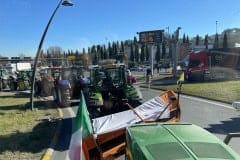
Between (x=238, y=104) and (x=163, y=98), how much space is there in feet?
8.47

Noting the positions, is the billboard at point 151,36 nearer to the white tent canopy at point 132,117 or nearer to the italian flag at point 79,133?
the white tent canopy at point 132,117

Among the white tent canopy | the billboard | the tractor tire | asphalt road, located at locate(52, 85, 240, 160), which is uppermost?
the billboard

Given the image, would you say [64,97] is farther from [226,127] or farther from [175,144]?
[175,144]

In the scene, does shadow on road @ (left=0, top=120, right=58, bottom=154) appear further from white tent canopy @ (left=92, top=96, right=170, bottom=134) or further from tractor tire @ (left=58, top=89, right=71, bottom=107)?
tractor tire @ (left=58, top=89, right=71, bottom=107)

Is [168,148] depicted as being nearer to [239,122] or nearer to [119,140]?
[119,140]

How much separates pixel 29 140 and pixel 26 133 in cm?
134

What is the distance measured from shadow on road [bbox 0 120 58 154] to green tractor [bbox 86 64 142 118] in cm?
161

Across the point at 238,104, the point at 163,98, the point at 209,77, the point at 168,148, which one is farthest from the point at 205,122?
the point at 209,77

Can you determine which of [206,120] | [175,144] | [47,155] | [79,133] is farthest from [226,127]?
[175,144]

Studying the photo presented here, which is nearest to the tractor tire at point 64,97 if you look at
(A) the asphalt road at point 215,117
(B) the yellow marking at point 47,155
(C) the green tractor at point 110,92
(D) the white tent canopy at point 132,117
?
(C) the green tractor at point 110,92

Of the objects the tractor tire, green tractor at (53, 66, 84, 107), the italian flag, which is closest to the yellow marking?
the italian flag

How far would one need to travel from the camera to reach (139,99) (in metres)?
13.4

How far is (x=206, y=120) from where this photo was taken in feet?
45.8

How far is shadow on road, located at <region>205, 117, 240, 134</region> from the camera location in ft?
38.7
